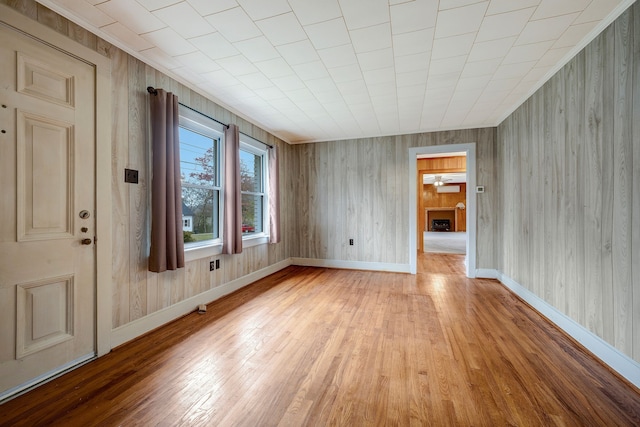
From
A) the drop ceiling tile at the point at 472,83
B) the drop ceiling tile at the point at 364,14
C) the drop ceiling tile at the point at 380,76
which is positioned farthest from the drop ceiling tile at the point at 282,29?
the drop ceiling tile at the point at 472,83

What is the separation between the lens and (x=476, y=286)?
3863 millimetres

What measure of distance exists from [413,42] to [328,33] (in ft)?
2.39

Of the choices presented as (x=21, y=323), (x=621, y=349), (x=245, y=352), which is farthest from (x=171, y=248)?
(x=621, y=349)

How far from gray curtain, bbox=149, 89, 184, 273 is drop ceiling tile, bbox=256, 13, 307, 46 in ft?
3.89

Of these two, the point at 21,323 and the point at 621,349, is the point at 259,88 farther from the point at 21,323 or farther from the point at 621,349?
the point at 621,349

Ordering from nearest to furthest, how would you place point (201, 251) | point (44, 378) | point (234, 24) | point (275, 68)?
point (44, 378) → point (234, 24) → point (275, 68) → point (201, 251)

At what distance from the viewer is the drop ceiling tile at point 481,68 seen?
245cm

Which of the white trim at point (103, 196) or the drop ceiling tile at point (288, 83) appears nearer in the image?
the white trim at point (103, 196)

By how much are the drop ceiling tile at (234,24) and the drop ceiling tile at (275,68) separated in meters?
0.37

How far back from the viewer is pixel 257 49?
2221 millimetres

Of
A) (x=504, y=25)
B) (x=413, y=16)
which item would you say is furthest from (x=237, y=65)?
(x=504, y=25)

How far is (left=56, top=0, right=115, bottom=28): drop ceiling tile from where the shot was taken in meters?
1.72

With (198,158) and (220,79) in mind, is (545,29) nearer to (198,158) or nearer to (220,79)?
(220,79)

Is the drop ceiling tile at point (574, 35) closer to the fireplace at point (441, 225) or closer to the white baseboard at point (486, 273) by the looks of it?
the white baseboard at point (486, 273)
